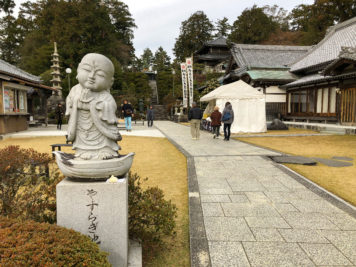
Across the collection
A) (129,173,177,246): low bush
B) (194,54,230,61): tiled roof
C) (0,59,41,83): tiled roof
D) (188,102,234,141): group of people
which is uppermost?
(194,54,230,61): tiled roof

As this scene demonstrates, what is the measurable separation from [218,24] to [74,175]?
50.3 m

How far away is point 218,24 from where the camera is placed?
47188 mm

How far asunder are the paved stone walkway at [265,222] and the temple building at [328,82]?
1075 centimetres

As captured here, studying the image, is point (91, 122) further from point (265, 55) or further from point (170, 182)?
point (265, 55)

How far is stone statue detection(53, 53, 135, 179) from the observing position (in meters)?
2.41

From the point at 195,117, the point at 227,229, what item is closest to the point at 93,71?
the point at 227,229

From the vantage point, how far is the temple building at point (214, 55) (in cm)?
3959

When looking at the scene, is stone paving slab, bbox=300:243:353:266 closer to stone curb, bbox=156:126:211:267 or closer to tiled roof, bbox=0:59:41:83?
stone curb, bbox=156:126:211:267

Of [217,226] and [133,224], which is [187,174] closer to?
[217,226]

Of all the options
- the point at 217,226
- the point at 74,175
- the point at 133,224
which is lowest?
the point at 217,226

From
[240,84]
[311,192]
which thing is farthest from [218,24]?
[311,192]

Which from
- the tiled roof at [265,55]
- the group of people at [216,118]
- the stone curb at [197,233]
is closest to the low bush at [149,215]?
the stone curb at [197,233]

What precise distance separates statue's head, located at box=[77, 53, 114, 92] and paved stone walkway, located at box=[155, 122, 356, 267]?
79.7 inches

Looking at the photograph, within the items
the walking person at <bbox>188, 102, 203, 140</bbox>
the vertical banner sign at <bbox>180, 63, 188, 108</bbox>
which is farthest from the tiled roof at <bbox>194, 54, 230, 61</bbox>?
the walking person at <bbox>188, 102, 203, 140</bbox>
